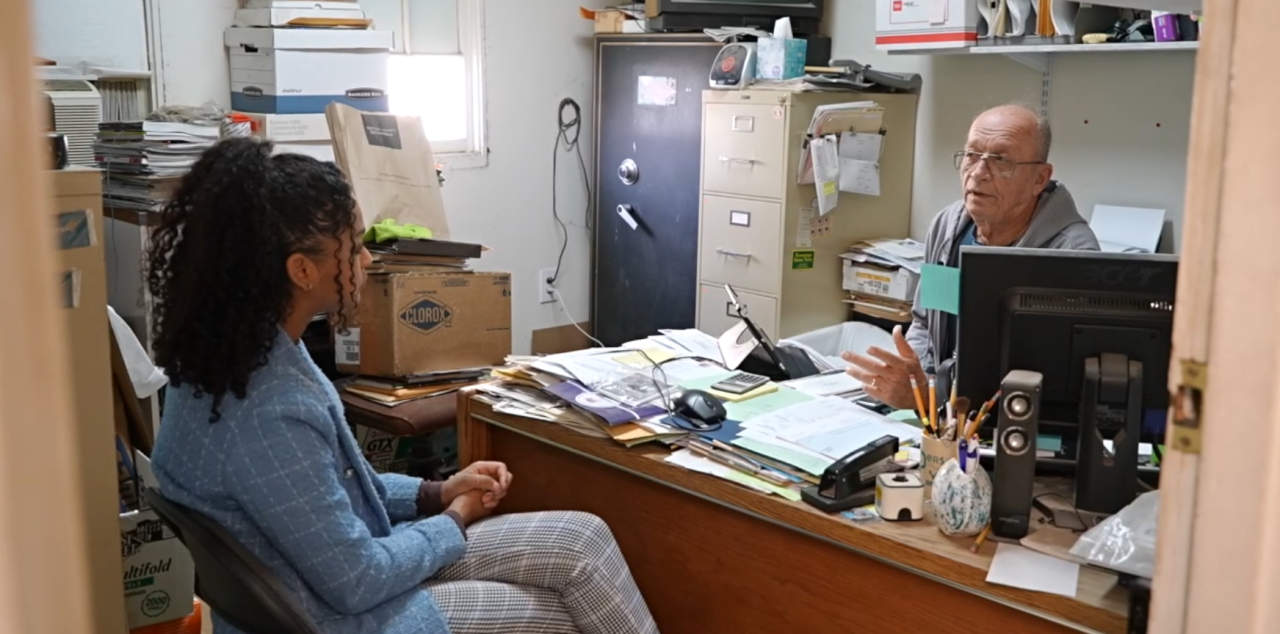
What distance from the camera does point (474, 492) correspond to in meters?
2.09

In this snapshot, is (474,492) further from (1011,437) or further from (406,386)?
(406,386)

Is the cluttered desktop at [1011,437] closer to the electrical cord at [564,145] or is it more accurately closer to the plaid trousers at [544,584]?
the plaid trousers at [544,584]

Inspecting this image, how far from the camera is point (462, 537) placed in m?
1.93

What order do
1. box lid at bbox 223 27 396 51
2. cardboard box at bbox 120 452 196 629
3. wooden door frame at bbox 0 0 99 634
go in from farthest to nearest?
box lid at bbox 223 27 396 51 < cardboard box at bbox 120 452 196 629 < wooden door frame at bbox 0 0 99 634

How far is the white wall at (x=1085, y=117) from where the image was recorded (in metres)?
3.49

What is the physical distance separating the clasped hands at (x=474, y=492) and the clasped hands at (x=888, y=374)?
0.71 m

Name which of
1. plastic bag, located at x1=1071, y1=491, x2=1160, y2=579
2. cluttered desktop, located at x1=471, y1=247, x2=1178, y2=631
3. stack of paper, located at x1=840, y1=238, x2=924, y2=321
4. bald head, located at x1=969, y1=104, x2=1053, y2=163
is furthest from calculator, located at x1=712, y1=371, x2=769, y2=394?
stack of paper, located at x1=840, y1=238, x2=924, y2=321

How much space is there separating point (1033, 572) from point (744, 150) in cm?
269

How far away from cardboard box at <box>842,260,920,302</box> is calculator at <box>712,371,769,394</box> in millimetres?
1712

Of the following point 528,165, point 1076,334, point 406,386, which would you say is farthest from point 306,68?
point 1076,334

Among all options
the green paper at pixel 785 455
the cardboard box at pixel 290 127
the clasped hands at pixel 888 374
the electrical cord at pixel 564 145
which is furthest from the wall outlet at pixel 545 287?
the green paper at pixel 785 455

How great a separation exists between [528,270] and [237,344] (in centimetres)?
335

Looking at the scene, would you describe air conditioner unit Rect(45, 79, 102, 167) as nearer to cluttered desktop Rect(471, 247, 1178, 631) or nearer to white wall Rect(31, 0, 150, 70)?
white wall Rect(31, 0, 150, 70)

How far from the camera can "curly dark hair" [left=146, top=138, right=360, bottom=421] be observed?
5.58 ft
